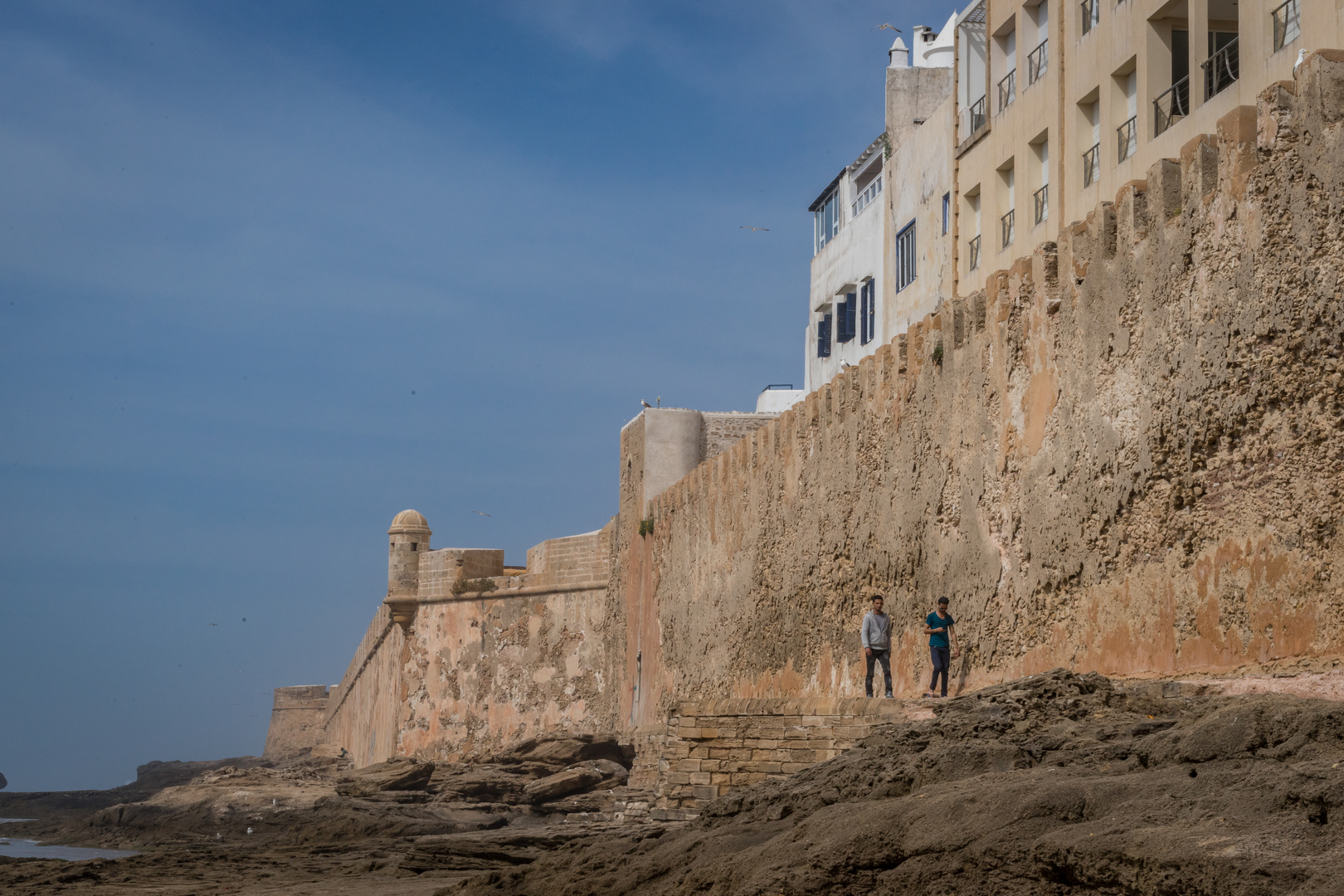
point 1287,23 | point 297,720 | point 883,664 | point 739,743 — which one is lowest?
point 297,720

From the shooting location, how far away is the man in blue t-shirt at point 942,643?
10445mm

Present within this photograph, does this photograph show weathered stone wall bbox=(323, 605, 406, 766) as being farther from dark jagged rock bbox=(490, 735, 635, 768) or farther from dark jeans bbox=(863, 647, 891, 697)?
dark jeans bbox=(863, 647, 891, 697)

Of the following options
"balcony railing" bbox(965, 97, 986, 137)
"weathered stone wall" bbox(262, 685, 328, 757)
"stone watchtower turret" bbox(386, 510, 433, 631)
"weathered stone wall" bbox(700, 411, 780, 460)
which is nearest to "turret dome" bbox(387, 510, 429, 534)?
"stone watchtower turret" bbox(386, 510, 433, 631)

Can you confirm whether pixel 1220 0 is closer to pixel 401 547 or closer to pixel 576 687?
pixel 576 687

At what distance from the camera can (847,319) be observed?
2447cm

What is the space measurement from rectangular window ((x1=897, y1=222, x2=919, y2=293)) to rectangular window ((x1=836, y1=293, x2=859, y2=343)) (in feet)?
6.88

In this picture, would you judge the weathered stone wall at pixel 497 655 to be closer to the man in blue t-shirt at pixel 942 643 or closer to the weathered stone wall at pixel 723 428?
the weathered stone wall at pixel 723 428

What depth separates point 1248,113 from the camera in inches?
298

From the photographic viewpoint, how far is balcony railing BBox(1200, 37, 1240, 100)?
44.5ft

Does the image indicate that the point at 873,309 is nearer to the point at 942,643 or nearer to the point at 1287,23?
the point at 1287,23

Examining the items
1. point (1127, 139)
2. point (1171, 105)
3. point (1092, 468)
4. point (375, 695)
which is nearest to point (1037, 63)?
point (1127, 139)

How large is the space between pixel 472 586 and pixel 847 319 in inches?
317

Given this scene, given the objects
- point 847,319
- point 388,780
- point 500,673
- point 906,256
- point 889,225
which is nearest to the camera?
point 388,780

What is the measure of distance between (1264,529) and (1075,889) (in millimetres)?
3850
